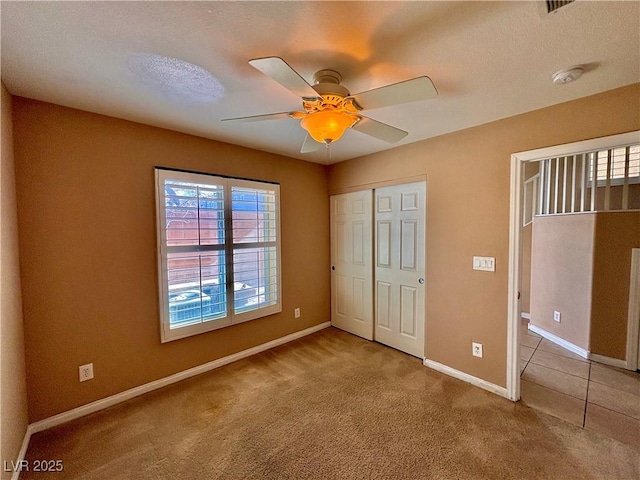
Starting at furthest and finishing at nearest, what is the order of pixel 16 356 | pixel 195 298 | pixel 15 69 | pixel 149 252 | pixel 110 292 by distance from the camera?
pixel 195 298 → pixel 149 252 → pixel 110 292 → pixel 16 356 → pixel 15 69

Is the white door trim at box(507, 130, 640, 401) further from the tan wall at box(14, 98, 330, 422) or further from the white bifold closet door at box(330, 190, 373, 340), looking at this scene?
the tan wall at box(14, 98, 330, 422)

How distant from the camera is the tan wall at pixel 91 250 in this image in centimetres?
194

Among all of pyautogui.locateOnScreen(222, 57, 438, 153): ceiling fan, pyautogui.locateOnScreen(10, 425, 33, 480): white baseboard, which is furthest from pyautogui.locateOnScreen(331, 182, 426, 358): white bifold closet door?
pyautogui.locateOnScreen(10, 425, 33, 480): white baseboard

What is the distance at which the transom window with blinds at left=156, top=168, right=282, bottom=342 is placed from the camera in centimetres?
251

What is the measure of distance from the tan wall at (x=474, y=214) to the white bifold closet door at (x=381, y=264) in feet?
0.63

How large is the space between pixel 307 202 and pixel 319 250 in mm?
719

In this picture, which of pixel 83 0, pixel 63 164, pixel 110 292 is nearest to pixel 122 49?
pixel 83 0

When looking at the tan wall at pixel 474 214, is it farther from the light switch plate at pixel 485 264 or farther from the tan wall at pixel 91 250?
the tan wall at pixel 91 250

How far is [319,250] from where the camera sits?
3.90 meters

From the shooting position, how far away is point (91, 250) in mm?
2154

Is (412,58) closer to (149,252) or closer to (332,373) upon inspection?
(149,252)

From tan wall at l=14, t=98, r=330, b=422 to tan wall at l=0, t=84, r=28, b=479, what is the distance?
0.10m

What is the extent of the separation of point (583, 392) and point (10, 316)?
4.41 meters

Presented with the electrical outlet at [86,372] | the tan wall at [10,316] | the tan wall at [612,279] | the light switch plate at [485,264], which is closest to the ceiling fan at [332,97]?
the tan wall at [10,316]
